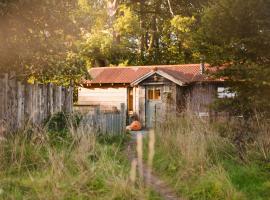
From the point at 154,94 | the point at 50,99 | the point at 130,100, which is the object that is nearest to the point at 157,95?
the point at 154,94

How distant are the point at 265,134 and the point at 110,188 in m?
4.44

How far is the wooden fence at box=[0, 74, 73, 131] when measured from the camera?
40.5 feet

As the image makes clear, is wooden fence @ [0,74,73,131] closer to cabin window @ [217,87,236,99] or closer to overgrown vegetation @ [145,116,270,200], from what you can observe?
overgrown vegetation @ [145,116,270,200]

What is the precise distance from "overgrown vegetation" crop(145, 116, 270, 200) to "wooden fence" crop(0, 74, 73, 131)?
150 inches

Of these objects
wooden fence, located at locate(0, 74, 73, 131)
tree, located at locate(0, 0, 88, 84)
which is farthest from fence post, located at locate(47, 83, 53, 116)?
tree, located at locate(0, 0, 88, 84)

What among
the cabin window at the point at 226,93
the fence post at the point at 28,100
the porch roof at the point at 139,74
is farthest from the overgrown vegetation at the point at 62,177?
the porch roof at the point at 139,74

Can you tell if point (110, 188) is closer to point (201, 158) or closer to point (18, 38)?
point (201, 158)

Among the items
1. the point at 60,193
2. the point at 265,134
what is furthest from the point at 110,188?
the point at 265,134

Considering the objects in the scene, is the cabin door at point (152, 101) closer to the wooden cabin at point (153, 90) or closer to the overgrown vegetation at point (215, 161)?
the wooden cabin at point (153, 90)

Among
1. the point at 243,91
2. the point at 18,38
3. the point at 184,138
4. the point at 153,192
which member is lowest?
the point at 153,192

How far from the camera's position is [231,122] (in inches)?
494

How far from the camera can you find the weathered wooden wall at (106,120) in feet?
48.5

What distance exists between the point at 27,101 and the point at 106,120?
337cm

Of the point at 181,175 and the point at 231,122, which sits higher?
the point at 231,122
